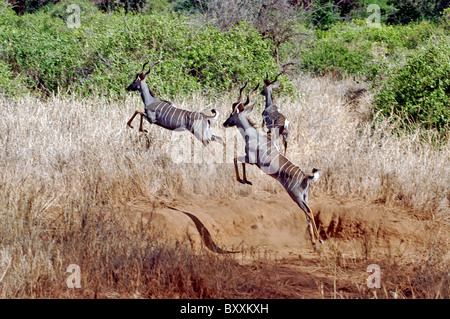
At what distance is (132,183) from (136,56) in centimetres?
540

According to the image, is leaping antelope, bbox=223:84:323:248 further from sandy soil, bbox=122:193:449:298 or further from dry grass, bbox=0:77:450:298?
dry grass, bbox=0:77:450:298

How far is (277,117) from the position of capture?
27.6ft

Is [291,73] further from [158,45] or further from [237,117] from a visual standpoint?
[237,117]

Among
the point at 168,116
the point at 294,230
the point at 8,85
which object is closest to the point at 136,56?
the point at 8,85

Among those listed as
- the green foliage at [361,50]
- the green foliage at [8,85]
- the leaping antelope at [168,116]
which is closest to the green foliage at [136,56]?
the green foliage at [8,85]

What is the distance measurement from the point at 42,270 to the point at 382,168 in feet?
16.7

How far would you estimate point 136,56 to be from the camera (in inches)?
487

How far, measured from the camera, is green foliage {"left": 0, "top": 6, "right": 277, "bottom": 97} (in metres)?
11.7

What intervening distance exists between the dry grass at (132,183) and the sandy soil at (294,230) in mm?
269

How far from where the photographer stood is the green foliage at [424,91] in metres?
10.3

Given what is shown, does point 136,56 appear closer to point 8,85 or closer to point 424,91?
point 8,85

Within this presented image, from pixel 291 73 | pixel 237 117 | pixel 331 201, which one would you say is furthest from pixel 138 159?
pixel 291 73

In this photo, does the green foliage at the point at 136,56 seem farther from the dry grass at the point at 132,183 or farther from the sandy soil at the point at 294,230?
the sandy soil at the point at 294,230
